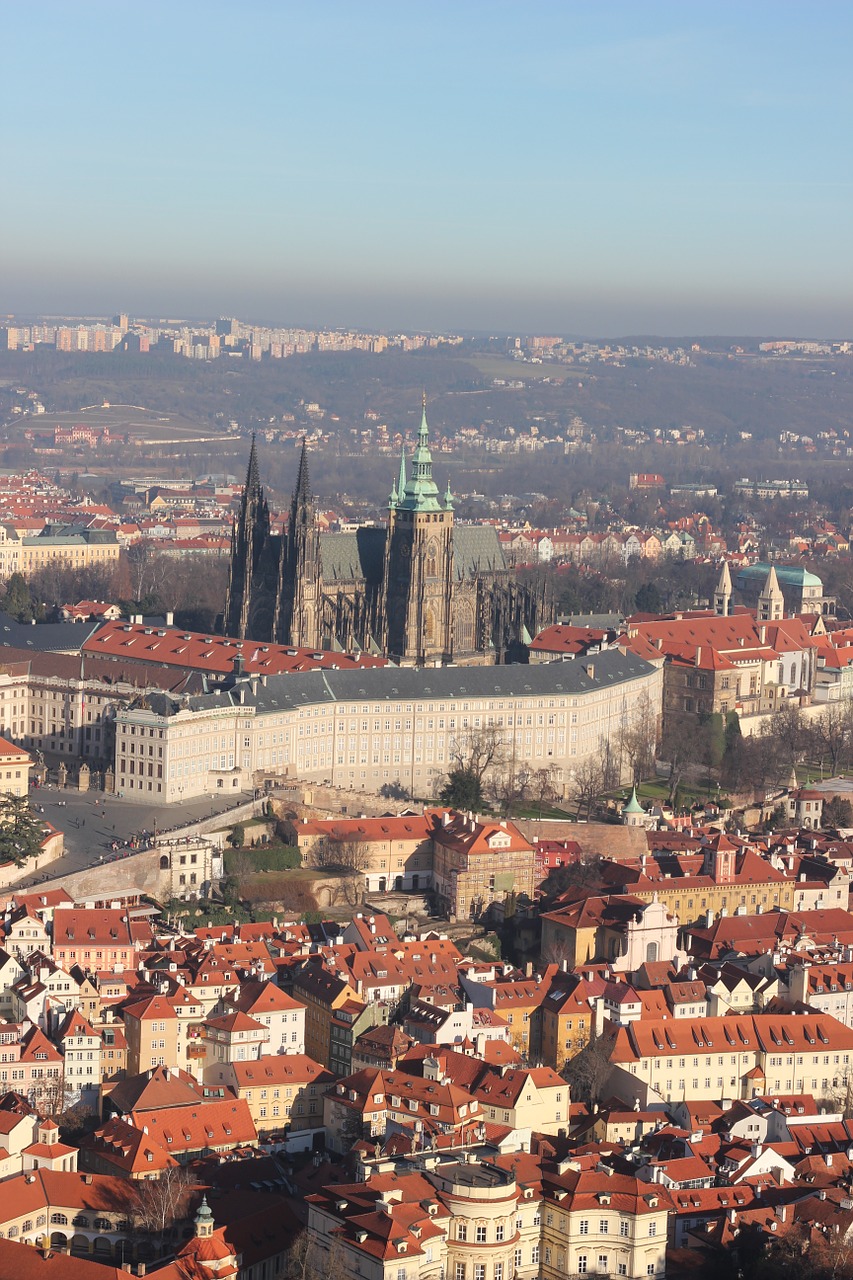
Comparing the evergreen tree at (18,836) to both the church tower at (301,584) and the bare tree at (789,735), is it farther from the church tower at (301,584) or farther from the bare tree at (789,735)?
the bare tree at (789,735)

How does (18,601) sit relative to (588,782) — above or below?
above

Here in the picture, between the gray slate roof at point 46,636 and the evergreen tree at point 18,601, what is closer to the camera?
the gray slate roof at point 46,636

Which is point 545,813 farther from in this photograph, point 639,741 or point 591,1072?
point 591,1072

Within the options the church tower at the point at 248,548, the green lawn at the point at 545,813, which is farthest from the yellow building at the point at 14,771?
the church tower at the point at 248,548

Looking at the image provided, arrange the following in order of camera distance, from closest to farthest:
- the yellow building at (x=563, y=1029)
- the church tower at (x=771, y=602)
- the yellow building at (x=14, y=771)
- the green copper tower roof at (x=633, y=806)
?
the yellow building at (x=563, y=1029) → the yellow building at (x=14, y=771) → the green copper tower roof at (x=633, y=806) → the church tower at (x=771, y=602)

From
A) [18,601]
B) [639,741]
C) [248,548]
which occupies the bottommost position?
[639,741]

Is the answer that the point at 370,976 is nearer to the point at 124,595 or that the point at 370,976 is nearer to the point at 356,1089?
the point at 356,1089

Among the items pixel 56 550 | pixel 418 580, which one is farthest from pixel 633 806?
pixel 56 550
